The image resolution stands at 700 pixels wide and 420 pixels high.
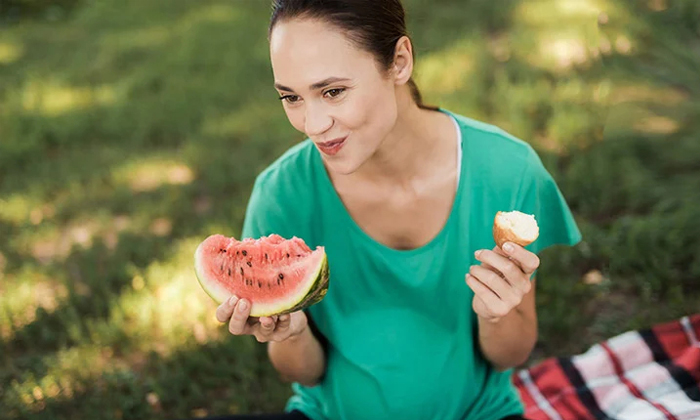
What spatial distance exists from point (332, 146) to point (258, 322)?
53 centimetres

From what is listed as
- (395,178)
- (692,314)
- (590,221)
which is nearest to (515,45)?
(590,221)

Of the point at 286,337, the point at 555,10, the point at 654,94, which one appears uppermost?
the point at 555,10

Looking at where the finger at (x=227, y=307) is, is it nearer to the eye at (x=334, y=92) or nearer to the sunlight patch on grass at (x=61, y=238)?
the eye at (x=334, y=92)

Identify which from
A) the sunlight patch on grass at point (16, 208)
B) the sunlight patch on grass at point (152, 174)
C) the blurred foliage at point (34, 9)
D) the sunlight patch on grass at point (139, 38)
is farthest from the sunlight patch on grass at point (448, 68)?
the blurred foliage at point (34, 9)

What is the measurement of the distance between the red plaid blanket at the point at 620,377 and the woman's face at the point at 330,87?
1573 millimetres

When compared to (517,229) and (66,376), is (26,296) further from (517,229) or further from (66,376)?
(517,229)

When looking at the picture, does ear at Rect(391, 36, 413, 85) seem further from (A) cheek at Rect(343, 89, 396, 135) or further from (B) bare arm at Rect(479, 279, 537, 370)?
(B) bare arm at Rect(479, 279, 537, 370)

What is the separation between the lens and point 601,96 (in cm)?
519

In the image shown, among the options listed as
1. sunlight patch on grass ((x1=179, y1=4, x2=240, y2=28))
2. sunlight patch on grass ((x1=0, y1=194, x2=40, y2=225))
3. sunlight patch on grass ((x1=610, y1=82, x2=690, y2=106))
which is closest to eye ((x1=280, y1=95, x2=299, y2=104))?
sunlight patch on grass ((x1=610, y1=82, x2=690, y2=106))

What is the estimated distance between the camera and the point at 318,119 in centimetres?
215

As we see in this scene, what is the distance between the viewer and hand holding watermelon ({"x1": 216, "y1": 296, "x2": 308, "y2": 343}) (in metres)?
2.10

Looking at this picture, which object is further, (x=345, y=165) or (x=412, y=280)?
(x=412, y=280)

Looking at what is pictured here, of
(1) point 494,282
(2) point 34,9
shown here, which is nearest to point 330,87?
(1) point 494,282

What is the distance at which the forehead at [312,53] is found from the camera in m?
2.12
